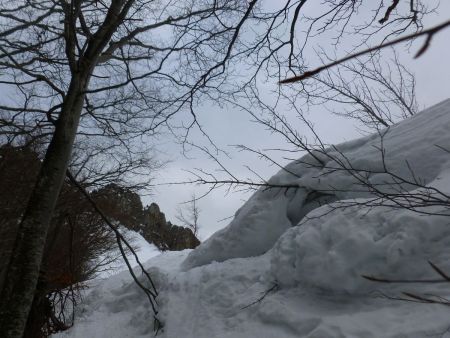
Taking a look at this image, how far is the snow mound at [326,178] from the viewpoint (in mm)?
4156

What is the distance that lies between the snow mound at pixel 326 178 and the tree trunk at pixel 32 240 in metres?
2.54

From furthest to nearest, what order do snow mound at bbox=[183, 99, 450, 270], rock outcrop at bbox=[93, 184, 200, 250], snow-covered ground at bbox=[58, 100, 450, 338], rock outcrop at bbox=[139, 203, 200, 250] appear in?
rock outcrop at bbox=[139, 203, 200, 250] < rock outcrop at bbox=[93, 184, 200, 250] < snow mound at bbox=[183, 99, 450, 270] < snow-covered ground at bbox=[58, 100, 450, 338]

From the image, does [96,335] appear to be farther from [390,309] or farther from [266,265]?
[390,309]

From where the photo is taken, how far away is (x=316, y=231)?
3.85 m

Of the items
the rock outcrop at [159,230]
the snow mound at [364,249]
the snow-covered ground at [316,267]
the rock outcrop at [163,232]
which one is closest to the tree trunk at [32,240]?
the snow-covered ground at [316,267]

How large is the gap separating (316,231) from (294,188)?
1545mm

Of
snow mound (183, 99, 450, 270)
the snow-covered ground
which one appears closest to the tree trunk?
the snow-covered ground

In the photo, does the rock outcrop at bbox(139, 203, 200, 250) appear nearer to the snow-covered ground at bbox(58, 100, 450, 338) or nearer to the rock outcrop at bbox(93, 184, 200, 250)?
the rock outcrop at bbox(93, 184, 200, 250)

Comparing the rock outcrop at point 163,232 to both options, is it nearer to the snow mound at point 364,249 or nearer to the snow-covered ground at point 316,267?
the snow-covered ground at point 316,267

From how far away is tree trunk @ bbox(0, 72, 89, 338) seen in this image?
2.47 m

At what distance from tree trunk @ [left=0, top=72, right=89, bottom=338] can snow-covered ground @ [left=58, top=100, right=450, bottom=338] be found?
2.05 metres

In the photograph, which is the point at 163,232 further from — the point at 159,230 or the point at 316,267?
the point at 316,267

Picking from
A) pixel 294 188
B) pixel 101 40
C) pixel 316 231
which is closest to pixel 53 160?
pixel 101 40

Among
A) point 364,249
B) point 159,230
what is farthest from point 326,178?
point 159,230
